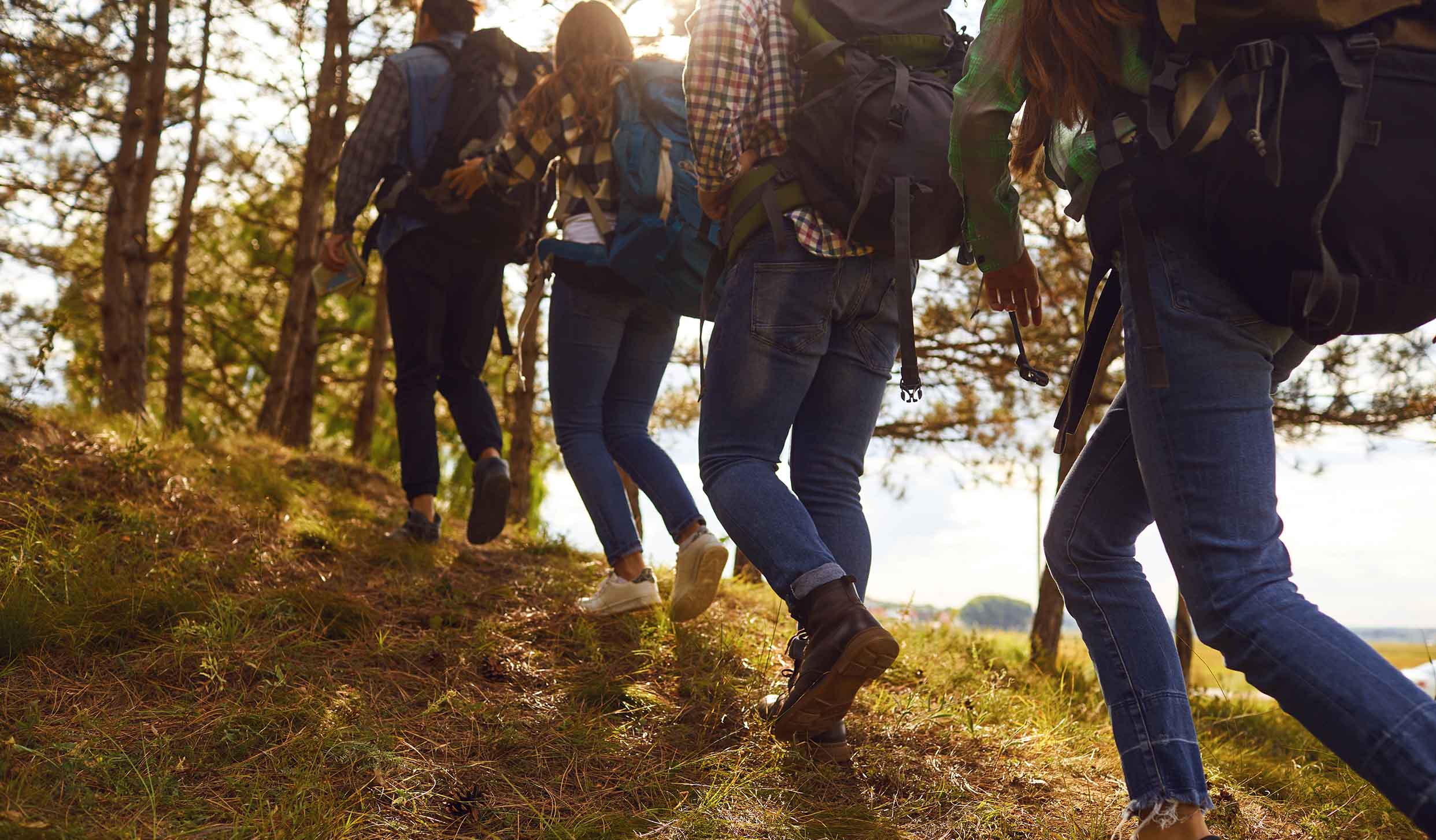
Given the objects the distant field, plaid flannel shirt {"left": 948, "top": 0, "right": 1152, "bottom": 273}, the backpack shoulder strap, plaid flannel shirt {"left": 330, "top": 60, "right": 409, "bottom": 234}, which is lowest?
the distant field

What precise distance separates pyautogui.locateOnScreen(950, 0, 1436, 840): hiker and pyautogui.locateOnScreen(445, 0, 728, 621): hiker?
1508 millimetres

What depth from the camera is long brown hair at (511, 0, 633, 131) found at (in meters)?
3.31

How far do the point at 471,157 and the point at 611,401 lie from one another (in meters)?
1.20

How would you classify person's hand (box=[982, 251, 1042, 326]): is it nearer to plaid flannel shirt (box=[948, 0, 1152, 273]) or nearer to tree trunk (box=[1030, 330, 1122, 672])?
plaid flannel shirt (box=[948, 0, 1152, 273])

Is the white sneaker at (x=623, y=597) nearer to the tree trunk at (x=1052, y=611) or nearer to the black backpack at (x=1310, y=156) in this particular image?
the black backpack at (x=1310, y=156)

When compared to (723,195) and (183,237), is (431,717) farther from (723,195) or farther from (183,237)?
(183,237)

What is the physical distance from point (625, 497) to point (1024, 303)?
5.64 feet

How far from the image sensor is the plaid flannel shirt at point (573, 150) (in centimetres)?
329

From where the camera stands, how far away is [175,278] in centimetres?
958

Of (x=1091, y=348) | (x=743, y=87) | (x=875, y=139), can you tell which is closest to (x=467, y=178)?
(x=743, y=87)

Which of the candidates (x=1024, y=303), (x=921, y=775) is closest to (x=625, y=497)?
(x=921, y=775)

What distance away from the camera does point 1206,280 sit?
1.63 m

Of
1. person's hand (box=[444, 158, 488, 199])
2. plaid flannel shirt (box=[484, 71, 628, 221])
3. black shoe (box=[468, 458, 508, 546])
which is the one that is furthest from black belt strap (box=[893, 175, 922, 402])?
black shoe (box=[468, 458, 508, 546])

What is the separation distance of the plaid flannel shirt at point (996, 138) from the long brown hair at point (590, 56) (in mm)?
1713
